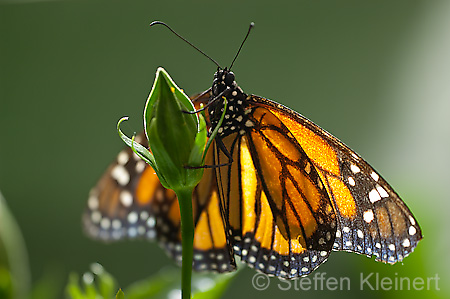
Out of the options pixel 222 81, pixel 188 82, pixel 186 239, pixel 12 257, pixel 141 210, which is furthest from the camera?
pixel 188 82

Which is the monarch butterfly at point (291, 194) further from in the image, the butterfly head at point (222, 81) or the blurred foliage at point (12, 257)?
the blurred foliage at point (12, 257)

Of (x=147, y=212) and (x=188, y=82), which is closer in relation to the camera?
(x=147, y=212)

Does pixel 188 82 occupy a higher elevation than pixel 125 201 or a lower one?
higher

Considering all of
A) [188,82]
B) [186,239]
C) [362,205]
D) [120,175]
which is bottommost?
[186,239]

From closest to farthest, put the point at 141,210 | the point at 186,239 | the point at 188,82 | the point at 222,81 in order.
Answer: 1. the point at 186,239
2. the point at 222,81
3. the point at 141,210
4. the point at 188,82

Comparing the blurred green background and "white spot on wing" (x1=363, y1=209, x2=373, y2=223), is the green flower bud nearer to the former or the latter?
"white spot on wing" (x1=363, y1=209, x2=373, y2=223)

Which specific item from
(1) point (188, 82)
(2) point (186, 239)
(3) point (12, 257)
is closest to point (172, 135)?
(2) point (186, 239)

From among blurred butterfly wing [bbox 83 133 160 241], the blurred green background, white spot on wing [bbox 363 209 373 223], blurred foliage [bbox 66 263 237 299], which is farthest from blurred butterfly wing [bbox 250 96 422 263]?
the blurred green background

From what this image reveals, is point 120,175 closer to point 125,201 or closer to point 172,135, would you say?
point 125,201
